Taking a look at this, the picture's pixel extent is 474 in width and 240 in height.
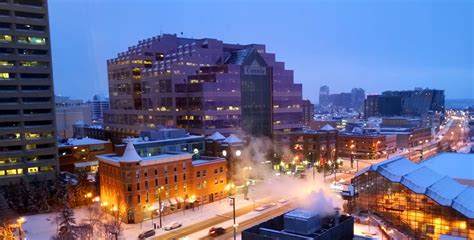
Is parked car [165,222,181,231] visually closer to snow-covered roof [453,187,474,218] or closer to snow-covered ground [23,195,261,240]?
snow-covered ground [23,195,261,240]

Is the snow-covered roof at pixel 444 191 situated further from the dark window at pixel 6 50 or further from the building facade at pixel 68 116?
the building facade at pixel 68 116

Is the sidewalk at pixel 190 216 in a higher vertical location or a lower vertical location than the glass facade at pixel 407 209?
lower

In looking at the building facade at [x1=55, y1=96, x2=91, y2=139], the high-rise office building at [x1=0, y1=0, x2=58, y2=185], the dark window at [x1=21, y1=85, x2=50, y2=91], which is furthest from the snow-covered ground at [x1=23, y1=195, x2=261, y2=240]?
the building facade at [x1=55, y1=96, x2=91, y2=139]

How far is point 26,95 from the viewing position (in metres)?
68.6

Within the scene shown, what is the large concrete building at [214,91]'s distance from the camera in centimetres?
8350

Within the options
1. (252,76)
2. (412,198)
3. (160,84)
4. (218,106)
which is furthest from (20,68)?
(412,198)

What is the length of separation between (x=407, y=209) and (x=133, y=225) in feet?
111

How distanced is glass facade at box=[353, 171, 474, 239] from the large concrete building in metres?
41.6

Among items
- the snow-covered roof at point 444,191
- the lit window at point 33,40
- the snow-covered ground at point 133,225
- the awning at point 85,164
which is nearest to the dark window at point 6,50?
the lit window at point 33,40

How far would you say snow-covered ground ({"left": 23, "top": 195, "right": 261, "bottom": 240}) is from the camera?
152 feet

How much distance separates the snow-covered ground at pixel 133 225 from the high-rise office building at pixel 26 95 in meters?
17.6

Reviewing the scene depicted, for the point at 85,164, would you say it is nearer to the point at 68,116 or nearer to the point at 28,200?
the point at 28,200

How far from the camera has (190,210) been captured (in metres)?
56.0

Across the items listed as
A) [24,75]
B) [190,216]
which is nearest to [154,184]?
[190,216]
